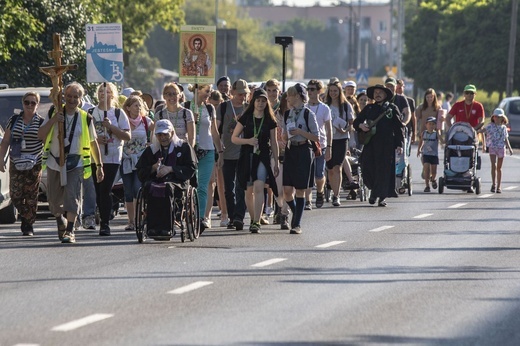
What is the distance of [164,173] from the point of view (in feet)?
58.0

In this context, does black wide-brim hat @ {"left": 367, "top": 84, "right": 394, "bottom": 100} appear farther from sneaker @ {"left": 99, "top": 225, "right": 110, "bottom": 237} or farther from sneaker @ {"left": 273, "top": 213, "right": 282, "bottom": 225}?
sneaker @ {"left": 99, "top": 225, "right": 110, "bottom": 237}

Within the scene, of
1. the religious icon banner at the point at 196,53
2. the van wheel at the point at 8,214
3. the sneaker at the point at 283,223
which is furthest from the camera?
the religious icon banner at the point at 196,53

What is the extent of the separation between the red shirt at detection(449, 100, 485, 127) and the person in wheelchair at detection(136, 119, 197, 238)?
10653mm

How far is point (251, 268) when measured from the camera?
580 inches

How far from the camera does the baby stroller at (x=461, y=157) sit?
27078 mm

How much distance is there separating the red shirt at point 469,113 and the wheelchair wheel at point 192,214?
10.4 m

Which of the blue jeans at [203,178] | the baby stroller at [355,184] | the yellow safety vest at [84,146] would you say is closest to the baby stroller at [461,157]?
the baby stroller at [355,184]

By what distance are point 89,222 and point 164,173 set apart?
215 cm

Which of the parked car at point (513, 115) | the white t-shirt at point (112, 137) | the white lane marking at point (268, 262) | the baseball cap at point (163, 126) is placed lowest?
the parked car at point (513, 115)

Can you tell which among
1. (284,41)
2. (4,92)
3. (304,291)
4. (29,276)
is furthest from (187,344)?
(284,41)

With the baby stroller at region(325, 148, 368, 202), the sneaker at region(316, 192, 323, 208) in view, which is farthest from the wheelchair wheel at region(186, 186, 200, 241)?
the baby stroller at region(325, 148, 368, 202)

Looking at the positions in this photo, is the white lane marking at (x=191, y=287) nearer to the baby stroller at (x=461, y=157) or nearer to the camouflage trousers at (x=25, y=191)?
the camouflage trousers at (x=25, y=191)

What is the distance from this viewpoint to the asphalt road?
10625 millimetres

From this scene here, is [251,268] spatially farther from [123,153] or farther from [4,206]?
[4,206]
